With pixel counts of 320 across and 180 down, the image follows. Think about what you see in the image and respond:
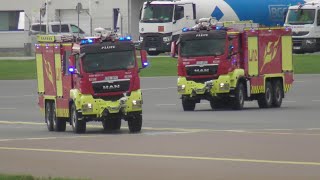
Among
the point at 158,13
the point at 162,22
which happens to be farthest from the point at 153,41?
the point at 158,13

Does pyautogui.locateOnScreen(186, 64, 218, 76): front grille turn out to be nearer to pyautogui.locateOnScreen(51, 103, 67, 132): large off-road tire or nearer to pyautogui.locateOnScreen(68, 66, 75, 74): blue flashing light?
pyautogui.locateOnScreen(51, 103, 67, 132): large off-road tire

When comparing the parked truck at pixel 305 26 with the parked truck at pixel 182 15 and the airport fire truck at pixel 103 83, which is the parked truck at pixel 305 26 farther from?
the airport fire truck at pixel 103 83

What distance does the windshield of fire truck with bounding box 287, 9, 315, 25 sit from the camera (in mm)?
67688

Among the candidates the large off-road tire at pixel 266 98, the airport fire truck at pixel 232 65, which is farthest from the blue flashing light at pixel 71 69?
the large off-road tire at pixel 266 98

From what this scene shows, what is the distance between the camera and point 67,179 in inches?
621

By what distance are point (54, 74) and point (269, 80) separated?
9.48 metres

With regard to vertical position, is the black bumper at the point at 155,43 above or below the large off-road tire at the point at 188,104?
above

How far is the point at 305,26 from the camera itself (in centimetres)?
6738

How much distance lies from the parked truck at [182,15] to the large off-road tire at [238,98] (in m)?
31.2

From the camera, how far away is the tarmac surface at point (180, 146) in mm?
17516

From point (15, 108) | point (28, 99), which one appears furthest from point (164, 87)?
point (15, 108)

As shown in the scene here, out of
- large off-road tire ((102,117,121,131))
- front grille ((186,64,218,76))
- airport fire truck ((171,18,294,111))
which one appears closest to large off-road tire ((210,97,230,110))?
airport fire truck ((171,18,294,111))

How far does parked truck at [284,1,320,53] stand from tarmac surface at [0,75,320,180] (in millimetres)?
30471

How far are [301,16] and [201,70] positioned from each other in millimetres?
34309
